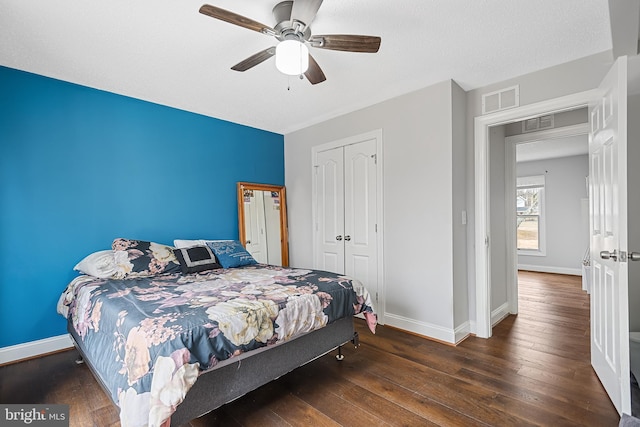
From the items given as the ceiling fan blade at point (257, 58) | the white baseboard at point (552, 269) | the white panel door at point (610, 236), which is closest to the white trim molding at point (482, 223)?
the white panel door at point (610, 236)

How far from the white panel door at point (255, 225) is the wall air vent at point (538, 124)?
3448mm

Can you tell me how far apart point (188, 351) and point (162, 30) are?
2.12 metres

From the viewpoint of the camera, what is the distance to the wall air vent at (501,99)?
2930 millimetres

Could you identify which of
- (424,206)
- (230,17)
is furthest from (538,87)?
(230,17)

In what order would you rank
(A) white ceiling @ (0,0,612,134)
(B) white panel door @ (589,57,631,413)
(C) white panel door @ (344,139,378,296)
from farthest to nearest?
(C) white panel door @ (344,139,378,296) < (A) white ceiling @ (0,0,612,134) < (B) white panel door @ (589,57,631,413)

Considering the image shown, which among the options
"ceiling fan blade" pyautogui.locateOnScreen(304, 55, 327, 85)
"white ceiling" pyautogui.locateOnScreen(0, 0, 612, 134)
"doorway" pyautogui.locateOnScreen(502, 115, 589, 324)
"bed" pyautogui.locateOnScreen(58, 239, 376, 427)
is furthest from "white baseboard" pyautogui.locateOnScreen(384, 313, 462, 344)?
"doorway" pyautogui.locateOnScreen(502, 115, 589, 324)

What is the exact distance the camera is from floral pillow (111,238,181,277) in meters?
2.82

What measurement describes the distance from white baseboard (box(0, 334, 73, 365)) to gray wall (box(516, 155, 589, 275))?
27.0 ft

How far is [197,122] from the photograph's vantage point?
3.87 m

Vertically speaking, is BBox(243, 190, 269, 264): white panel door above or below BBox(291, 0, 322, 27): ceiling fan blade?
below

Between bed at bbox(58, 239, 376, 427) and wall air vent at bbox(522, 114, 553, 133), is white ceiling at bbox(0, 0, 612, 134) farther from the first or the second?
bed at bbox(58, 239, 376, 427)

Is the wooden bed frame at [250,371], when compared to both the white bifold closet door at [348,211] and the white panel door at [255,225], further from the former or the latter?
the white panel door at [255,225]

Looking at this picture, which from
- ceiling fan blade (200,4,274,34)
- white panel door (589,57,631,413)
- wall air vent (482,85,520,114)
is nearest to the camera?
ceiling fan blade (200,4,274,34)

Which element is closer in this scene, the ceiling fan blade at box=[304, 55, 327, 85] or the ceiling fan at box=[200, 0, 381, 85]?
the ceiling fan at box=[200, 0, 381, 85]
